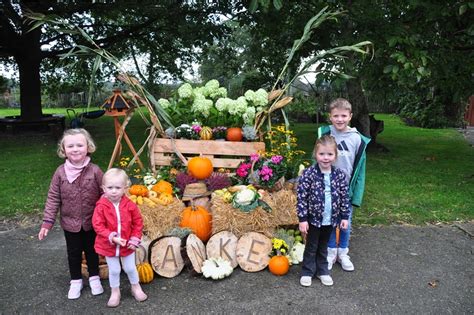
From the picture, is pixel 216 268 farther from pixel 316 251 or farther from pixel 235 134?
pixel 235 134

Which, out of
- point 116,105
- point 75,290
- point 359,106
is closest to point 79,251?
point 75,290

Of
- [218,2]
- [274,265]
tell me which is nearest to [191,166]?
[274,265]

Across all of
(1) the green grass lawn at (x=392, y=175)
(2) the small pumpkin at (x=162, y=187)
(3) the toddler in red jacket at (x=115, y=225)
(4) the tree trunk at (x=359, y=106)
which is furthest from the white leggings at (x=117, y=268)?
(4) the tree trunk at (x=359, y=106)

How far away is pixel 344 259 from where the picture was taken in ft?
12.5

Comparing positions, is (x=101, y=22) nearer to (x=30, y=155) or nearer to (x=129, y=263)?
(x=30, y=155)

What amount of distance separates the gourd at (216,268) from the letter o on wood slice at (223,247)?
0.06m

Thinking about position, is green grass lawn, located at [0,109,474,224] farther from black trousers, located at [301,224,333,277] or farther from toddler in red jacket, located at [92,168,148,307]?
toddler in red jacket, located at [92,168,148,307]

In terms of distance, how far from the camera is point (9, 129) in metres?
13.1

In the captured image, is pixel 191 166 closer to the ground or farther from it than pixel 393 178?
farther from it

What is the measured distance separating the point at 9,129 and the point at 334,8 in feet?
37.9

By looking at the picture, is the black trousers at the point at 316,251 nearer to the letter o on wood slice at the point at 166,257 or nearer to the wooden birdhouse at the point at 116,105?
the letter o on wood slice at the point at 166,257

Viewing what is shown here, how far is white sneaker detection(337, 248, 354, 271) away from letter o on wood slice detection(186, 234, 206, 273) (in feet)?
4.33

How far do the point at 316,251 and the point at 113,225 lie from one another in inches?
69.6

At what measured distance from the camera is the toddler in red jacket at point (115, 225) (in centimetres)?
297
